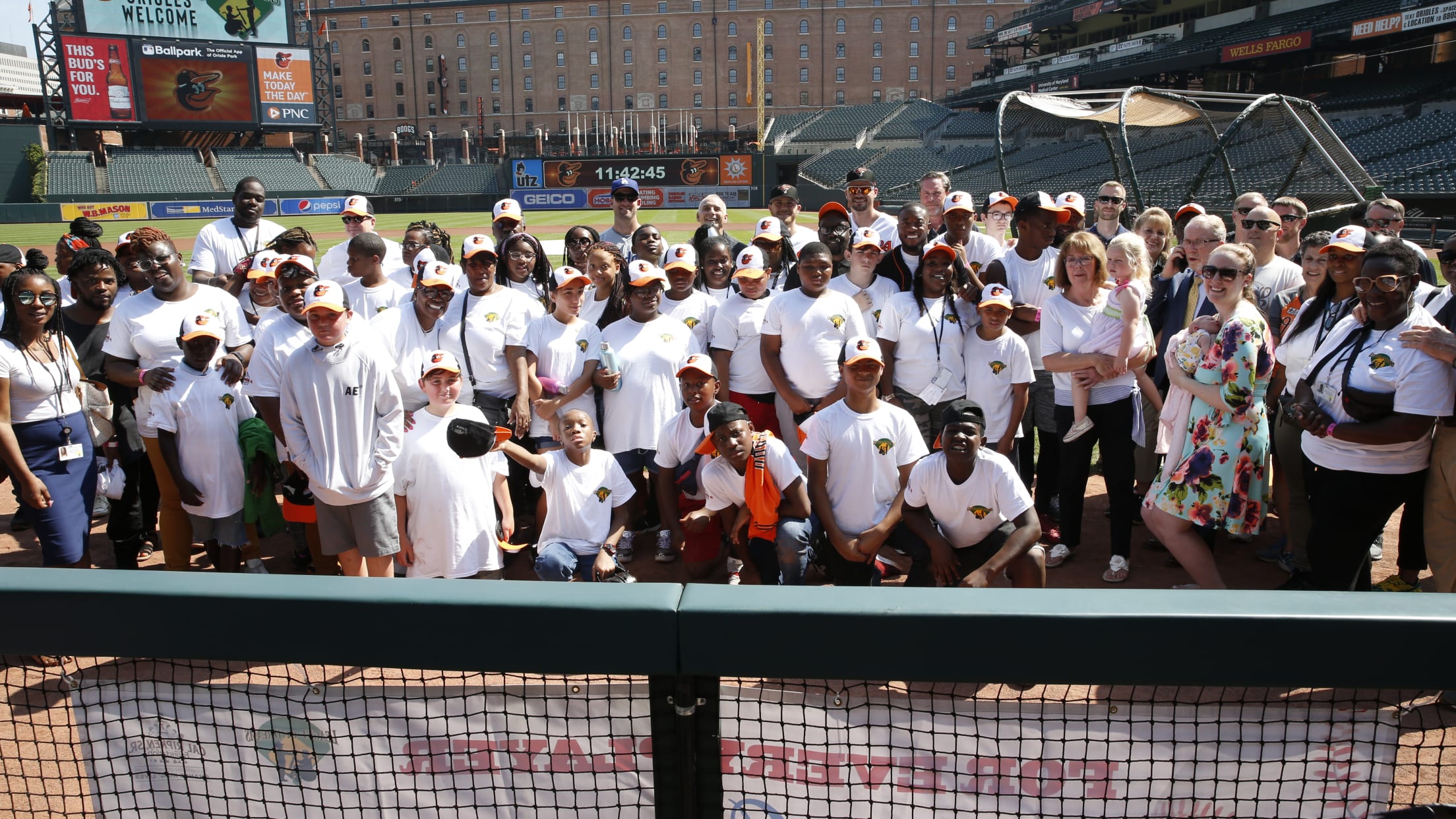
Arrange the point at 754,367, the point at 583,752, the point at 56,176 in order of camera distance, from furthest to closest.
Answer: the point at 56,176, the point at 754,367, the point at 583,752

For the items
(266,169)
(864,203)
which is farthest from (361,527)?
(266,169)

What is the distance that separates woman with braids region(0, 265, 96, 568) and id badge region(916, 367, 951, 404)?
462 cm

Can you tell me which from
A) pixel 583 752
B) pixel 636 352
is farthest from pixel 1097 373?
pixel 583 752

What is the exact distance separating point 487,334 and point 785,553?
2.30 m

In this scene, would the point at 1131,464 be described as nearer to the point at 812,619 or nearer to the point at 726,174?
the point at 812,619

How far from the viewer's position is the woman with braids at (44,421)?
14.8 feet

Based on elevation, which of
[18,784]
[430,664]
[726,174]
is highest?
[726,174]

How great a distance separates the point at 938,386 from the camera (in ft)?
18.9

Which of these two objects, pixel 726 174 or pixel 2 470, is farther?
pixel 726 174

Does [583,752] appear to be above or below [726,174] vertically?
below

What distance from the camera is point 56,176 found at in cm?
4397

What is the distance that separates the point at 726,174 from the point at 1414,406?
4203cm

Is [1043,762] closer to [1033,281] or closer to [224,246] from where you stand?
[1033,281]

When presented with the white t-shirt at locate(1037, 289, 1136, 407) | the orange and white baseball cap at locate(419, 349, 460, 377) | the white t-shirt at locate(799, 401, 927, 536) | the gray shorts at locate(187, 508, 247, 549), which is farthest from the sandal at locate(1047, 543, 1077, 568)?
the gray shorts at locate(187, 508, 247, 549)
